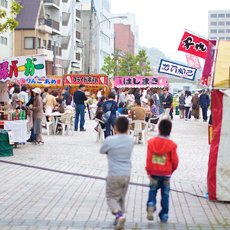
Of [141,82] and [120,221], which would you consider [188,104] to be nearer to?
[141,82]

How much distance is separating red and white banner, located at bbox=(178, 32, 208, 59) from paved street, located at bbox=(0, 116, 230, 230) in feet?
9.74

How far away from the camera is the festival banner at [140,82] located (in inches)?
1802

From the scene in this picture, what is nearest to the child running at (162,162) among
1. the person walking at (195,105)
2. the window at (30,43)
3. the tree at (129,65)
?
the person walking at (195,105)

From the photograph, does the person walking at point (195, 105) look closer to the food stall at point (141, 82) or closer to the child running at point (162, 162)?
the food stall at point (141, 82)

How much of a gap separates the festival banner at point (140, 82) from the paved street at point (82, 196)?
31698mm

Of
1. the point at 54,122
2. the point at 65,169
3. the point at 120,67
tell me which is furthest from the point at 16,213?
the point at 120,67

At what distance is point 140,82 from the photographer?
152 feet

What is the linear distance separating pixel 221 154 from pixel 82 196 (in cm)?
230

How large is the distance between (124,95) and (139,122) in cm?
1148

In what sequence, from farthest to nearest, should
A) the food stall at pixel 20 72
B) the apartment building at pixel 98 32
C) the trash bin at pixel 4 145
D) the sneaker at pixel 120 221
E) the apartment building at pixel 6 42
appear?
the apartment building at pixel 98 32 < the apartment building at pixel 6 42 < the food stall at pixel 20 72 < the trash bin at pixel 4 145 < the sneaker at pixel 120 221

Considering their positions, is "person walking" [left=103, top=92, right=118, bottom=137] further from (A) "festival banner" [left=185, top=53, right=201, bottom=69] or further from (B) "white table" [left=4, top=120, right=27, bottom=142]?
(B) "white table" [left=4, top=120, right=27, bottom=142]

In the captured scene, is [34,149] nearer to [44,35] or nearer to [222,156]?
[222,156]

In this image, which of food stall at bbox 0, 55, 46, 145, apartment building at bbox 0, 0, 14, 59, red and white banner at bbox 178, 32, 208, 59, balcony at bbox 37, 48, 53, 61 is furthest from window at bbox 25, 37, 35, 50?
red and white banner at bbox 178, 32, 208, 59

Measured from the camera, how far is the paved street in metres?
6.65
